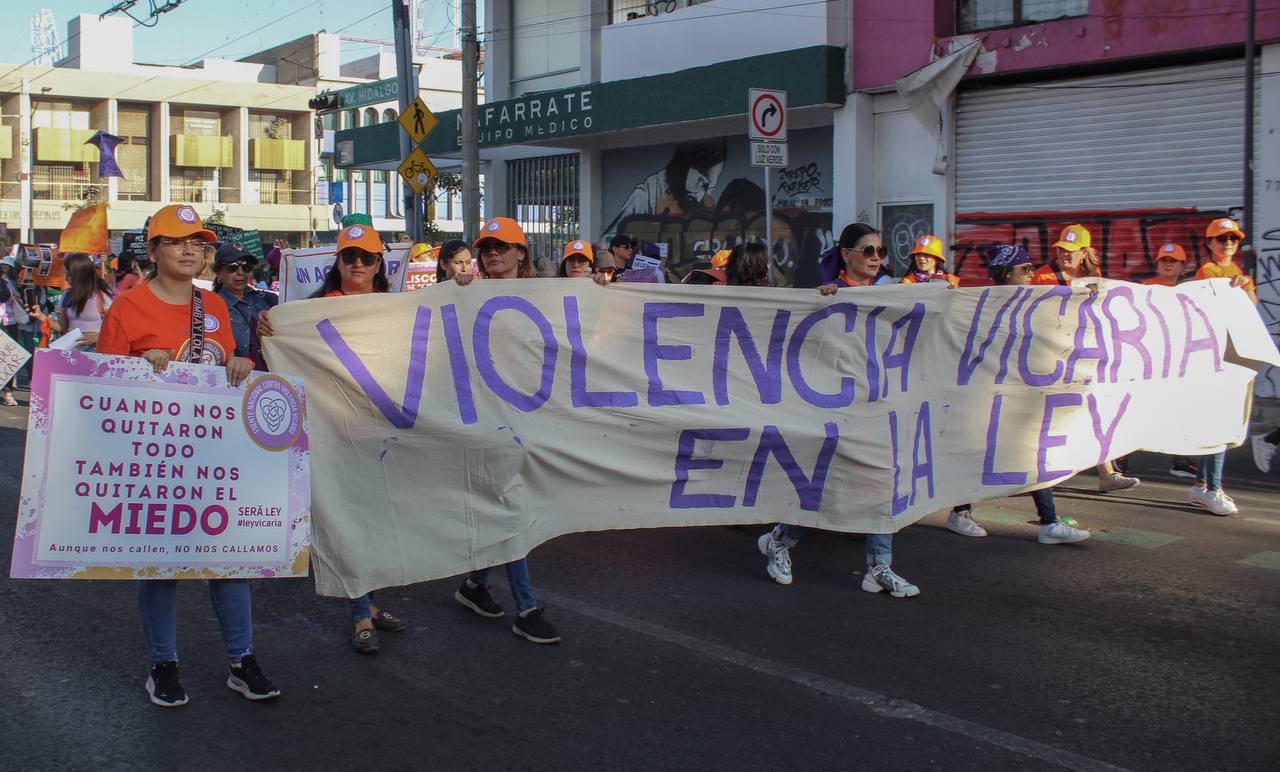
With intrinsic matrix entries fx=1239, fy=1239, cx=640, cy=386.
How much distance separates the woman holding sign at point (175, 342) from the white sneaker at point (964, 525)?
440 centimetres

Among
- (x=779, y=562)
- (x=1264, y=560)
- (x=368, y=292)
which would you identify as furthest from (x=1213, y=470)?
(x=368, y=292)

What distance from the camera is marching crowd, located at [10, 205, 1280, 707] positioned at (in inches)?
176

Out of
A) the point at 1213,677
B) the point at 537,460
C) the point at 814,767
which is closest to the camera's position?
the point at 814,767

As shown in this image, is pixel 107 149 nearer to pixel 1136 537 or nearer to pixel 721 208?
pixel 721 208

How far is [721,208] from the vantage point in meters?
18.4

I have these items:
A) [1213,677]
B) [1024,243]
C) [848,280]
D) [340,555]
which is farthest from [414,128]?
[1213,677]

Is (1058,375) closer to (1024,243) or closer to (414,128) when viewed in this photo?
(1024,243)

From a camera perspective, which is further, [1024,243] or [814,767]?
[1024,243]

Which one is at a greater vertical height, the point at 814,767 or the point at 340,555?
the point at 340,555

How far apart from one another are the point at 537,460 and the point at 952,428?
91.2 inches

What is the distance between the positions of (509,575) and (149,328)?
6.18 ft

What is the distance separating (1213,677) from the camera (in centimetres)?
488

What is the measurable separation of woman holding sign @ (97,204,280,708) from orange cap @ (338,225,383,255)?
0.80 metres

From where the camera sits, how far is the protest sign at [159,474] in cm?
414
